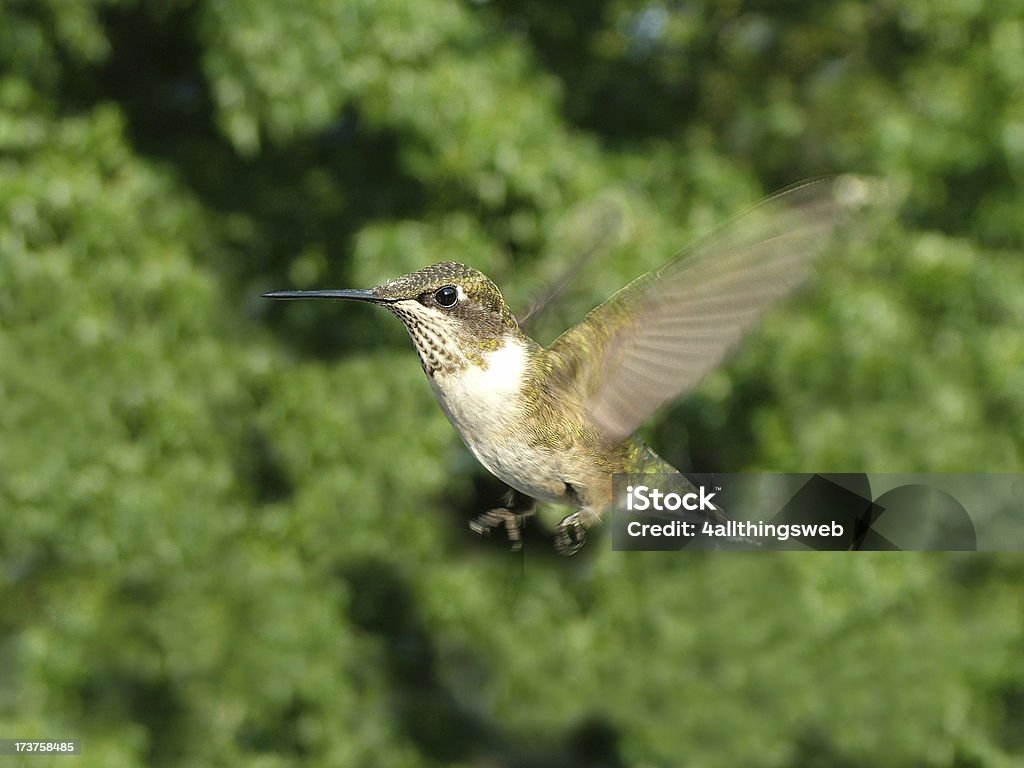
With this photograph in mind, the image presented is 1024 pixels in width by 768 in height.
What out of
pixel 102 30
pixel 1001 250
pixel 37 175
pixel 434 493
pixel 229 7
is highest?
pixel 102 30

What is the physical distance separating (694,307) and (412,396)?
279 centimetres

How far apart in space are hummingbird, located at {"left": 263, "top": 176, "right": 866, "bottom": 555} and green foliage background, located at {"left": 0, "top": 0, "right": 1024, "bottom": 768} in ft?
7.46

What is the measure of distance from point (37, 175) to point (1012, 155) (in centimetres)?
280

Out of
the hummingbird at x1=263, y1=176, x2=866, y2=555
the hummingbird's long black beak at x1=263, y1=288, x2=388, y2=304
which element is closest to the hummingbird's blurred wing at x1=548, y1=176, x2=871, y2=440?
the hummingbird at x1=263, y1=176, x2=866, y2=555

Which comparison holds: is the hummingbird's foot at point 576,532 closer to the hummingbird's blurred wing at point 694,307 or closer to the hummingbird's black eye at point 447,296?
the hummingbird's blurred wing at point 694,307

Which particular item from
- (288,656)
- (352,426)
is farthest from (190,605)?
(352,426)

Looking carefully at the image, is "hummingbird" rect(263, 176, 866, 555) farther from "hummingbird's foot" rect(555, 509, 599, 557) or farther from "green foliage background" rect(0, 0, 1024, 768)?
"green foliage background" rect(0, 0, 1024, 768)

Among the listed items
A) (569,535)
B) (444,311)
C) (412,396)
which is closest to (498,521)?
(569,535)

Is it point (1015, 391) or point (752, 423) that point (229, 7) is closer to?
point (752, 423)

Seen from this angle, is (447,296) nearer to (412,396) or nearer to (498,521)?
(498,521)

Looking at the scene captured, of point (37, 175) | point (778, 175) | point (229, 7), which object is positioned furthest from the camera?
point (778, 175)

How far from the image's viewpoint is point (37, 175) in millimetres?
3418

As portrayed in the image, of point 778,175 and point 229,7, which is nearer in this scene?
point 229,7

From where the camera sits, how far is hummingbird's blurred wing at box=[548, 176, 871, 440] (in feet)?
2.41
